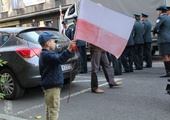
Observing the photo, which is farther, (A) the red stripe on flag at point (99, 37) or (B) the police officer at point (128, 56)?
(B) the police officer at point (128, 56)

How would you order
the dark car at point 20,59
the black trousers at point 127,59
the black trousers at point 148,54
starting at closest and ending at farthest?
the dark car at point 20,59 < the black trousers at point 127,59 < the black trousers at point 148,54

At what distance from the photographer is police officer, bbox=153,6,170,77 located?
7926 mm

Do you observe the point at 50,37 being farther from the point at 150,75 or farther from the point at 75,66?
the point at 150,75

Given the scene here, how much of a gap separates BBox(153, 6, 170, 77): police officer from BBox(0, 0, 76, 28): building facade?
1757cm

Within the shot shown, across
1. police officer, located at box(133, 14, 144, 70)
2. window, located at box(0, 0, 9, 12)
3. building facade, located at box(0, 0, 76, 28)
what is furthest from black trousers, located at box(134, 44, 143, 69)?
window, located at box(0, 0, 9, 12)

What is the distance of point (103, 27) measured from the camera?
A: 4.01 meters

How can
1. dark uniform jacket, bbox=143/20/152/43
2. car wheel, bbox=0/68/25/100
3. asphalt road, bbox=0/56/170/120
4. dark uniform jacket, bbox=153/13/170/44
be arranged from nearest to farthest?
asphalt road, bbox=0/56/170/120 < car wheel, bbox=0/68/25/100 < dark uniform jacket, bbox=153/13/170/44 < dark uniform jacket, bbox=143/20/152/43

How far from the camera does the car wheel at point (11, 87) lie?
6.42 meters

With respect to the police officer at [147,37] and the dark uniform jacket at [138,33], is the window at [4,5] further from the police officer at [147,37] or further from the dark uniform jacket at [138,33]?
the dark uniform jacket at [138,33]

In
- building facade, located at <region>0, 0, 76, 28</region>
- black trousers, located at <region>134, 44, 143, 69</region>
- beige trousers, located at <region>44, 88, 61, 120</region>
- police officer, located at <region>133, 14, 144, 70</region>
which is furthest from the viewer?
building facade, located at <region>0, 0, 76, 28</region>

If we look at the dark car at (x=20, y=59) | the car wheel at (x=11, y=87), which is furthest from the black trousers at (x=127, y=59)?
the car wheel at (x=11, y=87)

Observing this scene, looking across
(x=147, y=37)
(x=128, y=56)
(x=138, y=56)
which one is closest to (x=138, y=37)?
(x=147, y=37)

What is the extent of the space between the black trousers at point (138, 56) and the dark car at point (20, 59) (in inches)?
151

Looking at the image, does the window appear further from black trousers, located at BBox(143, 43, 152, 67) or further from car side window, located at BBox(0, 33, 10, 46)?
car side window, located at BBox(0, 33, 10, 46)
